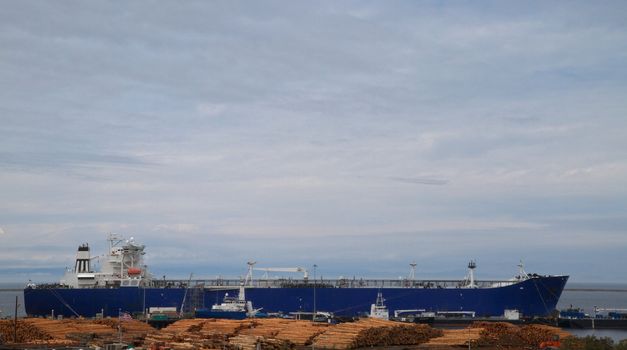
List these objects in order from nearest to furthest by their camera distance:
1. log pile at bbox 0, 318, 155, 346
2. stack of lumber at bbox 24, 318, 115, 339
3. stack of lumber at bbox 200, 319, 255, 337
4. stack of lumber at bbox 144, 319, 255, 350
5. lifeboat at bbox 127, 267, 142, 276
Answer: stack of lumber at bbox 144, 319, 255, 350 → log pile at bbox 0, 318, 155, 346 → stack of lumber at bbox 200, 319, 255, 337 → stack of lumber at bbox 24, 318, 115, 339 → lifeboat at bbox 127, 267, 142, 276

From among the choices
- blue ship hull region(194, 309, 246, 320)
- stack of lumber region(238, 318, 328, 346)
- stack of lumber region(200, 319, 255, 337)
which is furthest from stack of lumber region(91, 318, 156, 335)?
blue ship hull region(194, 309, 246, 320)

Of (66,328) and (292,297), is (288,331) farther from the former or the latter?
(292,297)

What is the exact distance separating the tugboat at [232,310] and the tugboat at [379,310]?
10.4 m

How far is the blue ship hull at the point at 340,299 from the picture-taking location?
2854 inches

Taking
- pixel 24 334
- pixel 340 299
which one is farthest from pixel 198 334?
pixel 340 299

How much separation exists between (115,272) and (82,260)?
14.0 feet

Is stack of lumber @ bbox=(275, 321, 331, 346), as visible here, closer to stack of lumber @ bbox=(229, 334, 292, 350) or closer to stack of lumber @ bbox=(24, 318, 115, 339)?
stack of lumber @ bbox=(229, 334, 292, 350)

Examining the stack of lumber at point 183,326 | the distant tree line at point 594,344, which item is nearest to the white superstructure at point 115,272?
the stack of lumber at point 183,326

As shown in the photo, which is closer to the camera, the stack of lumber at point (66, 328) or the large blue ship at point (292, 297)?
the stack of lumber at point (66, 328)

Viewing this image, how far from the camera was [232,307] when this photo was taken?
67938 millimetres

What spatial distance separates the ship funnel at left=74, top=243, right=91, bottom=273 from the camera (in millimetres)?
77812

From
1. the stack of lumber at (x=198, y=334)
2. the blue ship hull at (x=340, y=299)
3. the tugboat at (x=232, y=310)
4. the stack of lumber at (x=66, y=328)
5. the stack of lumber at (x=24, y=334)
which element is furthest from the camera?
the blue ship hull at (x=340, y=299)

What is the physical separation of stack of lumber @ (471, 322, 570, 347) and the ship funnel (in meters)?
48.5

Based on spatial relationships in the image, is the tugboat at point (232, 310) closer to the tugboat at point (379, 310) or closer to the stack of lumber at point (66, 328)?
the tugboat at point (379, 310)
